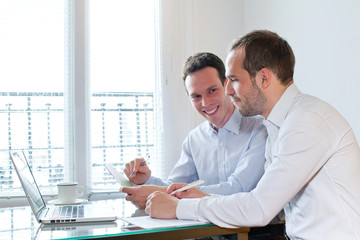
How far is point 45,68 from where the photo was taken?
2.53m

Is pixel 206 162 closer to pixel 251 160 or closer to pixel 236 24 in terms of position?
pixel 251 160

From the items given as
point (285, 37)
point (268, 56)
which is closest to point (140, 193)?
point (268, 56)

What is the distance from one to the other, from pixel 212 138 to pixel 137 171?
1.34 feet

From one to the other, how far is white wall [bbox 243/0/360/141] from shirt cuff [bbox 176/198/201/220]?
1004mm

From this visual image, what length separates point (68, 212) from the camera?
1413 mm

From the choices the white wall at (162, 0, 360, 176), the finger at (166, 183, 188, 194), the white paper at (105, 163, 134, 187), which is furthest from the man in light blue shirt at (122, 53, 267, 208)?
the white wall at (162, 0, 360, 176)

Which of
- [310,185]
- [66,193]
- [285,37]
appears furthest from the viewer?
[285,37]

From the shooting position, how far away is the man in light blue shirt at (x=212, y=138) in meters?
1.87

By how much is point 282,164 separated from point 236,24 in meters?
1.85

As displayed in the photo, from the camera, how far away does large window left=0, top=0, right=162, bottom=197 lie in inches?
97.3

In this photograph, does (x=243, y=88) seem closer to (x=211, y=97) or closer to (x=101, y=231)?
(x=211, y=97)

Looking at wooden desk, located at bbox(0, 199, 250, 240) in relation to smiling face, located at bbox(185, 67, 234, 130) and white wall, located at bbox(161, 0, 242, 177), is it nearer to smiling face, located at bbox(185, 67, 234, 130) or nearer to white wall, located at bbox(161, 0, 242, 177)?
smiling face, located at bbox(185, 67, 234, 130)

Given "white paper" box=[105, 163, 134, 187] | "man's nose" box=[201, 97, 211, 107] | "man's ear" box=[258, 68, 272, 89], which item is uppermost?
"man's ear" box=[258, 68, 272, 89]

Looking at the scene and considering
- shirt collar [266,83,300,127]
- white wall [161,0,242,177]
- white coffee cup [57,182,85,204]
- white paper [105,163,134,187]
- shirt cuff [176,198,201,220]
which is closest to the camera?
shirt cuff [176,198,201,220]
